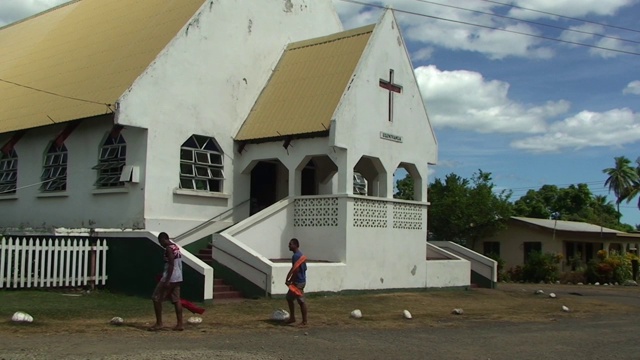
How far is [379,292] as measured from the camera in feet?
65.4

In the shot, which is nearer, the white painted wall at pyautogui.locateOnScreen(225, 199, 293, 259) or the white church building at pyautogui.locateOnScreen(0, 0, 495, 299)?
the white painted wall at pyautogui.locateOnScreen(225, 199, 293, 259)

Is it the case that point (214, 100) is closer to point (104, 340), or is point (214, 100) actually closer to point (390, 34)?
point (390, 34)

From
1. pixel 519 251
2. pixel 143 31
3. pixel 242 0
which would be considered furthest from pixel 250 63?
pixel 519 251

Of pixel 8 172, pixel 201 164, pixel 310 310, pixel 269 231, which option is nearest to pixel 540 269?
pixel 269 231

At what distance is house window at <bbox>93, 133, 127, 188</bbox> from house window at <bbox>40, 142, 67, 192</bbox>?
173 cm

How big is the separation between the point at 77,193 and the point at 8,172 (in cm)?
417

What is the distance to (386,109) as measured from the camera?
20906 mm

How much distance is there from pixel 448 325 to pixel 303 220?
6173 millimetres

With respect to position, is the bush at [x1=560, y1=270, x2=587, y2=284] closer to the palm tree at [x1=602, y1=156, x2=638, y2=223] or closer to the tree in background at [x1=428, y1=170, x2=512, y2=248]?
the tree in background at [x1=428, y1=170, x2=512, y2=248]

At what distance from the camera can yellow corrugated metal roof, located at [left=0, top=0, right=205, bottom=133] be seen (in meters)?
19.6

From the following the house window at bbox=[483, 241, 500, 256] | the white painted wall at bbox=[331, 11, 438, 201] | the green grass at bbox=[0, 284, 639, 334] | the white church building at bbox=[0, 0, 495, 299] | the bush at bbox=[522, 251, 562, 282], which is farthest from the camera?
the house window at bbox=[483, 241, 500, 256]

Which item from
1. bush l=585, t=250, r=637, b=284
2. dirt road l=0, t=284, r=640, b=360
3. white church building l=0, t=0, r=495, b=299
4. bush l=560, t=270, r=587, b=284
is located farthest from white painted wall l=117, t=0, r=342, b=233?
bush l=585, t=250, r=637, b=284

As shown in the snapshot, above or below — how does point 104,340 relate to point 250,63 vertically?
below

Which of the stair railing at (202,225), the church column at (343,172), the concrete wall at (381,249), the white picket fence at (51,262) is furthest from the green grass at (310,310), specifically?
the stair railing at (202,225)
